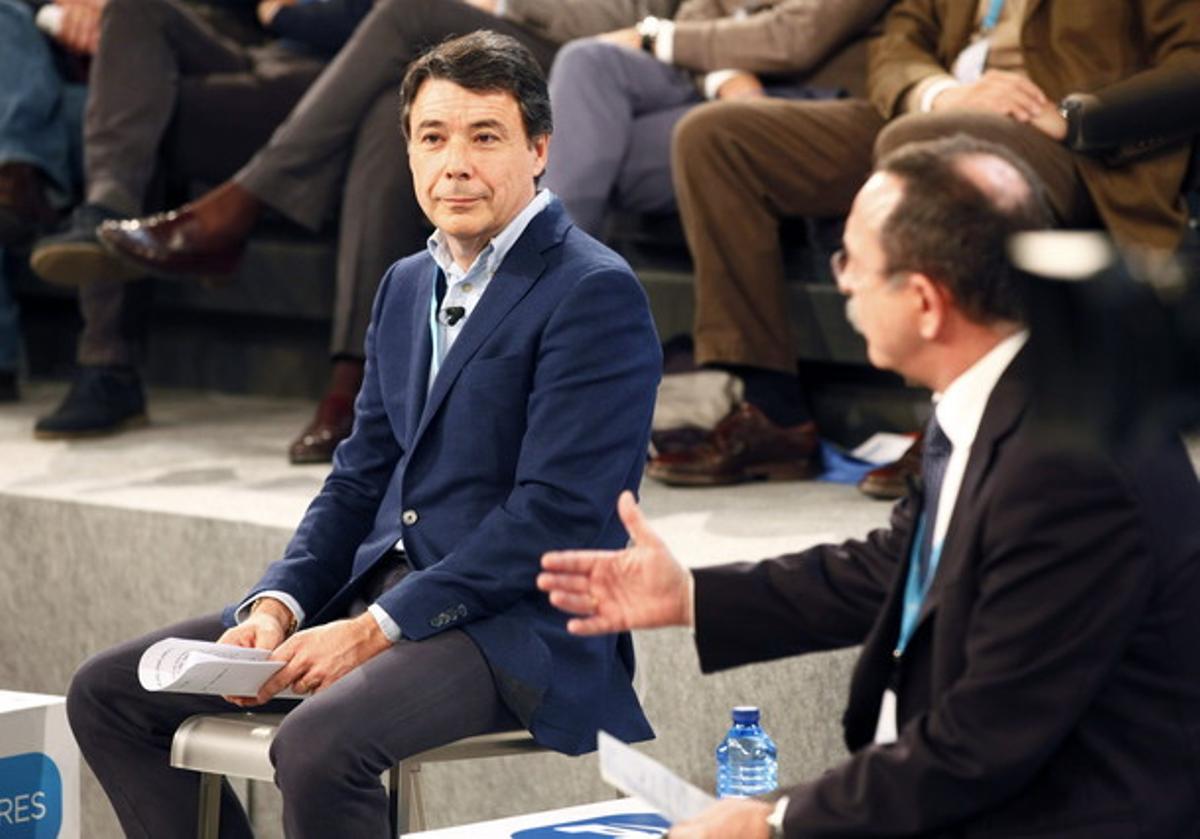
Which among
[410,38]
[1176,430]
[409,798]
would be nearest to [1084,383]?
[1176,430]

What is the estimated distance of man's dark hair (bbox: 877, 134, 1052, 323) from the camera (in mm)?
1868

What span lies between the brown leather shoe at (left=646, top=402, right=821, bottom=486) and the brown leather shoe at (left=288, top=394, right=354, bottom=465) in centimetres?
68

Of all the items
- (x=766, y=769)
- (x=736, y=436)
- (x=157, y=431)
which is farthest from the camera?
(x=157, y=431)

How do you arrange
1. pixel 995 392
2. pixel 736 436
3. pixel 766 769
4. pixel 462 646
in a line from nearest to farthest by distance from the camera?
pixel 995 392
pixel 462 646
pixel 766 769
pixel 736 436

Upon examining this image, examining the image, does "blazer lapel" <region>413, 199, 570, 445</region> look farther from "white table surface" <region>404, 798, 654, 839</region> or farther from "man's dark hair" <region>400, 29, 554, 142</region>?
"white table surface" <region>404, 798, 654, 839</region>

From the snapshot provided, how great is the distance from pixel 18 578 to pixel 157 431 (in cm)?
72

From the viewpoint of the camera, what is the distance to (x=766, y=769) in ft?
10.8

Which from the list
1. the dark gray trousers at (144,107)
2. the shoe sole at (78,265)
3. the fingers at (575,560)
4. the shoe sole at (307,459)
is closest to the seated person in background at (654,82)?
the shoe sole at (307,459)

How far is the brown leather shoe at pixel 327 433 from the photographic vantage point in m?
4.44

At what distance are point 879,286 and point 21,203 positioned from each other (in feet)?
11.5

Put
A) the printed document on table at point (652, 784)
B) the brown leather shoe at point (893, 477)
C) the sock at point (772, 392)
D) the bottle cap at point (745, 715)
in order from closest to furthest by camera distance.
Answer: the printed document on table at point (652, 784) < the bottle cap at point (745, 715) < the brown leather shoe at point (893, 477) < the sock at point (772, 392)

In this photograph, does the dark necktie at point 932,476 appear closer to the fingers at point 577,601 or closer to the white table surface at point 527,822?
the fingers at point 577,601

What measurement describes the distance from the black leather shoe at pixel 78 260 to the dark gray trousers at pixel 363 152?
32 cm

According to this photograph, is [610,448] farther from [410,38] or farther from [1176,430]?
[410,38]
